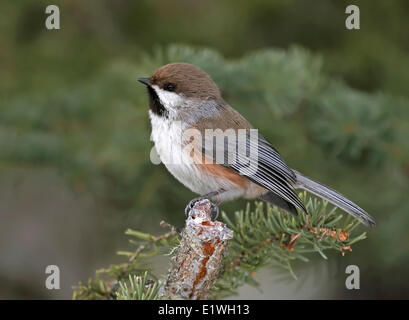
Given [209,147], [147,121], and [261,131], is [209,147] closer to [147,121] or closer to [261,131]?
[261,131]

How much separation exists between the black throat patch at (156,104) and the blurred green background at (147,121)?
0.32 m

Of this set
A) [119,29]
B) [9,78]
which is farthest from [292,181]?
[9,78]

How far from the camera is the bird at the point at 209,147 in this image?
7.99 feet

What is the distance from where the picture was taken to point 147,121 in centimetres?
308

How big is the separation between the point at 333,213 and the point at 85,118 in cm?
180

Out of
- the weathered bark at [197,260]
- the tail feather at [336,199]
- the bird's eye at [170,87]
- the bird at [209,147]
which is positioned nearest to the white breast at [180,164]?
the bird at [209,147]

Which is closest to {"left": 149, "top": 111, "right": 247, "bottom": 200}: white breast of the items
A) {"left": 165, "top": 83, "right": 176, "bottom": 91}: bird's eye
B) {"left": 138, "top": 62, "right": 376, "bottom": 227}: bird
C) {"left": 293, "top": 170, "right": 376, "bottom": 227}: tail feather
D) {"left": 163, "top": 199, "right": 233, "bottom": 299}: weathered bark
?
{"left": 138, "top": 62, "right": 376, "bottom": 227}: bird

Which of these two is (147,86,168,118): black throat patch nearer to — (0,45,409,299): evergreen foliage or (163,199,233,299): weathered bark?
(0,45,409,299): evergreen foliage

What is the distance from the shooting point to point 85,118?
3.20m

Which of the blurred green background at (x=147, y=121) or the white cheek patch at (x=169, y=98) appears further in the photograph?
the blurred green background at (x=147, y=121)

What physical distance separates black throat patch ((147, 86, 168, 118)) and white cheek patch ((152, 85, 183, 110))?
2cm

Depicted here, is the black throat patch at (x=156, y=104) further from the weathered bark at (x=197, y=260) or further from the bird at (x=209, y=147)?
the weathered bark at (x=197, y=260)

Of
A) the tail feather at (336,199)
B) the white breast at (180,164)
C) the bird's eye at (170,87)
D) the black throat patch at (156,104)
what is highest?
the bird's eye at (170,87)
